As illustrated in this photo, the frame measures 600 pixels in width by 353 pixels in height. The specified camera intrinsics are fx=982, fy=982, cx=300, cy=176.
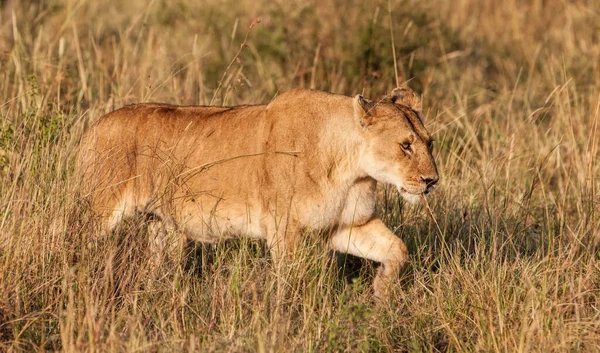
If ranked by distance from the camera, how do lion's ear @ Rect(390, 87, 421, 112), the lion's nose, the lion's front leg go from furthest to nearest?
lion's ear @ Rect(390, 87, 421, 112)
the lion's front leg
the lion's nose

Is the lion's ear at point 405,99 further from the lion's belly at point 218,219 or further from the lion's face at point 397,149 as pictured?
the lion's belly at point 218,219

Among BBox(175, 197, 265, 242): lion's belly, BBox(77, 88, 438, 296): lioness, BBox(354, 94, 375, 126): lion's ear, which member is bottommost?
BBox(175, 197, 265, 242): lion's belly

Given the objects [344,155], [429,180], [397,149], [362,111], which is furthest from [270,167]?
[429,180]

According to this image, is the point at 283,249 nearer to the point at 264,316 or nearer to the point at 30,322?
the point at 264,316

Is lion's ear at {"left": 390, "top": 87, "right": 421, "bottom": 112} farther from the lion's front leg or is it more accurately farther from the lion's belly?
the lion's belly

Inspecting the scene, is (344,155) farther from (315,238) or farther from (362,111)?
(315,238)

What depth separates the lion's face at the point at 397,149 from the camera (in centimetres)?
566

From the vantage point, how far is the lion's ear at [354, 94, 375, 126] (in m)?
Answer: 5.73

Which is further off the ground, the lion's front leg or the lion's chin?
the lion's chin

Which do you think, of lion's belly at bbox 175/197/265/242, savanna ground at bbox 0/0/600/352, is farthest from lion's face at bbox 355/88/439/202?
lion's belly at bbox 175/197/265/242

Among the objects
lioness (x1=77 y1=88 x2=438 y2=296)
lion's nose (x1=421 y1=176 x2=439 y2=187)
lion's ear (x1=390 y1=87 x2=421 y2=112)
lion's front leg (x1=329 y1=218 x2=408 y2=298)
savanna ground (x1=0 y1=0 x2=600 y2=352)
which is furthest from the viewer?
lion's ear (x1=390 y1=87 x2=421 y2=112)

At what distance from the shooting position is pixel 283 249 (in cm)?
572

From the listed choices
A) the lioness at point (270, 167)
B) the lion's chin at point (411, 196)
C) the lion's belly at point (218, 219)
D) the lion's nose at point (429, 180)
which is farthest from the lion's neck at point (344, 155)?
Result: the lion's belly at point (218, 219)

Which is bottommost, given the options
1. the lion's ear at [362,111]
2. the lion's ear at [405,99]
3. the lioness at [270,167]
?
the lioness at [270,167]
